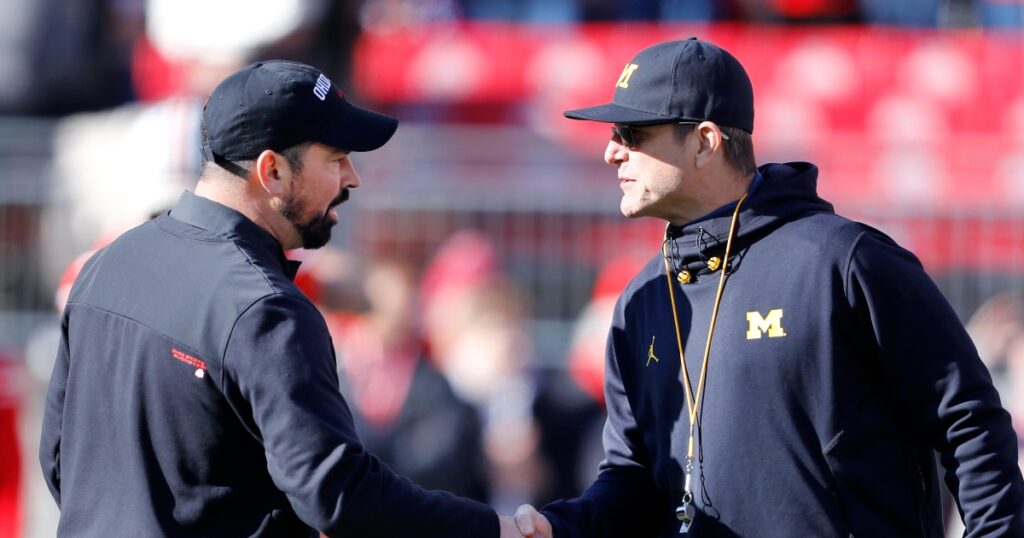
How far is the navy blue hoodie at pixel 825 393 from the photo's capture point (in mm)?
3738

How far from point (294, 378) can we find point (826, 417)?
134cm

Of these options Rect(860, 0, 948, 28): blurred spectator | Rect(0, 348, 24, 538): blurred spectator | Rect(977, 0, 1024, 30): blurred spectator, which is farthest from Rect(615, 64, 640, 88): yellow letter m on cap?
Rect(977, 0, 1024, 30): blurred spectator

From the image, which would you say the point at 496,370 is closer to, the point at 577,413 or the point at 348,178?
the point at 577,413

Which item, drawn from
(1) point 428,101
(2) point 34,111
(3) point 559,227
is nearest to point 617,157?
(3) point 559,227

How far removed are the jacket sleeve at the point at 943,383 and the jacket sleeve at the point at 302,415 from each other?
4.32ft

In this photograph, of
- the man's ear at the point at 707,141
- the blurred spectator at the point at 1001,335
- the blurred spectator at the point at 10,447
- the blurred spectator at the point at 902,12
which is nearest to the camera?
the man's ear at the point at 707,141

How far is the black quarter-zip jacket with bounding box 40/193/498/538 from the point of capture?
356cm

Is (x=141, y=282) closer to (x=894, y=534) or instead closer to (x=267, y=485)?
(x=267, y=485)

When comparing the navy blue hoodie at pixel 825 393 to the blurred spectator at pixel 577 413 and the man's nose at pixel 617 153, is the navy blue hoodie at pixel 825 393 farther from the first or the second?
the blurred spectator at pixel 577 413

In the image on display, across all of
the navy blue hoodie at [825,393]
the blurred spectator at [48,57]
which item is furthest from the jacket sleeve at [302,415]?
the blurred spectator at [48,57]

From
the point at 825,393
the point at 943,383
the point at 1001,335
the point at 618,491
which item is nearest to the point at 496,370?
the point at 1001,335

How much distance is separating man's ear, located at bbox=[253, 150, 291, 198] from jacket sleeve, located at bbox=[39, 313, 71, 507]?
2.13 feet

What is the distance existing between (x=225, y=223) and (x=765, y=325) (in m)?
1.42

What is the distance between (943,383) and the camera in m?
3.73
